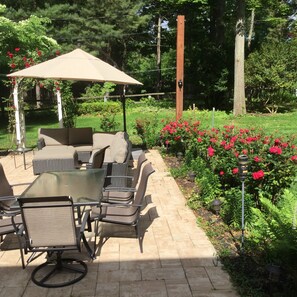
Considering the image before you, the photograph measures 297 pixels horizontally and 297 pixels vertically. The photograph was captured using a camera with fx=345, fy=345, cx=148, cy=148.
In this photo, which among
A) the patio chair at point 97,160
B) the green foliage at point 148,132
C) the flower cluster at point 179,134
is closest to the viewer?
the patio chair at point 97,160

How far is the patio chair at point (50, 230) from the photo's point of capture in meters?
3.15

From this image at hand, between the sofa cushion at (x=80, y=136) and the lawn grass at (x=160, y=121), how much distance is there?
8.57 feet

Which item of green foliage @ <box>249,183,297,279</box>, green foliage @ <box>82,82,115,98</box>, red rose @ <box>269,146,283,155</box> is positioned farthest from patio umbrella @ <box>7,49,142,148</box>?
green foliage @ <box>82,82,115,98</box>

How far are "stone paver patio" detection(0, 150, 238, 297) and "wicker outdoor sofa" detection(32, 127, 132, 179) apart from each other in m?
1.30

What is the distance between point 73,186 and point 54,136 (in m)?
4.62

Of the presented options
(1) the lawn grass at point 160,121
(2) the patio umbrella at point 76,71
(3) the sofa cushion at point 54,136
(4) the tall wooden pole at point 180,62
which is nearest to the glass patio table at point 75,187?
(2) the patio umbrella at point 76,71

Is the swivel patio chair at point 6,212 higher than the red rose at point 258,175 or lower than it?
lower

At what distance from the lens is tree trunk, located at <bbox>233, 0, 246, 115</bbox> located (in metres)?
18.0

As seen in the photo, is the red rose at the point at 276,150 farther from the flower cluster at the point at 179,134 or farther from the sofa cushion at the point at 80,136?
the sofa cushion at the point at 80,136

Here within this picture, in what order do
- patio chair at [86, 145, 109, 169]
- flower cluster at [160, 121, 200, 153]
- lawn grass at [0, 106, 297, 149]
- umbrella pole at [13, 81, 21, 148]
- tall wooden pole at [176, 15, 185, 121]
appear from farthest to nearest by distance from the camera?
lawn grass at [0, 106, 297, 149], tall wooden pole at [176, 15, 185, 121], umbrella pole at [13, 81, 21, 148], flower cluster at [160, 121, 200, 153], patio chair at [86, 145, 109, 169]

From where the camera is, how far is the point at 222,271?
12.1 feet

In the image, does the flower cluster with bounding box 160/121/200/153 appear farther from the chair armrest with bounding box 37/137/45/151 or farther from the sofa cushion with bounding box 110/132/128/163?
the chair armrest with bounding box 37/137/45/151

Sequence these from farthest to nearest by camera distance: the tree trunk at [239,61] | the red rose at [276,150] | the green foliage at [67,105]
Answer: the tree trunk at [239,61] < the green foliage at [67,105] < the red rose at [276,150]

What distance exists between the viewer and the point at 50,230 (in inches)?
128
